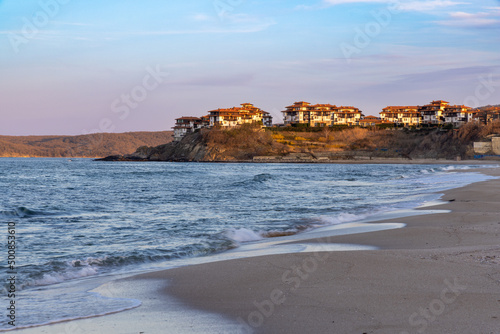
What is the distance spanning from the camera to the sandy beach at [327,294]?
15.5 ft

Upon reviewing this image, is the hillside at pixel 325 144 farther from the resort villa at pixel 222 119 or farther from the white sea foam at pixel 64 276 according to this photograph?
the white sea foam at pixel 64 276

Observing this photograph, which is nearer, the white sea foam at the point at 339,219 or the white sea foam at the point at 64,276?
the white sea foam at the point at 64,276

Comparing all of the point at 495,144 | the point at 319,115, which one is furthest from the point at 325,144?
the point at 495,144

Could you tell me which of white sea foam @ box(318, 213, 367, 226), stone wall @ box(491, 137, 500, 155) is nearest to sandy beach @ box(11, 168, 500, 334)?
white sea foam @ box(318, 213, 367, 226)

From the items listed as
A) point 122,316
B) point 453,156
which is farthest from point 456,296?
point 453,156

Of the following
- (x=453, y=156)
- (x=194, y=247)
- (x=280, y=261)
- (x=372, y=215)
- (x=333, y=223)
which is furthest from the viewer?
(x=453, y=156)

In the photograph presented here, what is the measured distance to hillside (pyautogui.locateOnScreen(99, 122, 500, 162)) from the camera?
11276 centimetres

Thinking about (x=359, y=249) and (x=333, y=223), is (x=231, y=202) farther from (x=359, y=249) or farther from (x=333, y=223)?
(x=359, y=249)

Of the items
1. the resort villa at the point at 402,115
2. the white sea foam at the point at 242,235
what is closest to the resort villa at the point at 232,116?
the resort villa at the point at 402,115

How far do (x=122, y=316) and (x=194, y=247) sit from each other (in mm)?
5248

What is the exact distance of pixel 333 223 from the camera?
14.7m

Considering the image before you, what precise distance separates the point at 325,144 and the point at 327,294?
124767 millimetres

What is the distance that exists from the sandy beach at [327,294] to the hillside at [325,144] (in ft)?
355

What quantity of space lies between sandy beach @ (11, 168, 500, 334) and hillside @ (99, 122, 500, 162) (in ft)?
355
